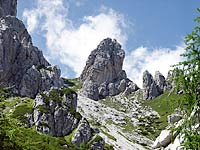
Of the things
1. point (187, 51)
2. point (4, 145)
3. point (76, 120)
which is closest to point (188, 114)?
point (187, 51)

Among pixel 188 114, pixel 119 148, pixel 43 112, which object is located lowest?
pixel 188 114

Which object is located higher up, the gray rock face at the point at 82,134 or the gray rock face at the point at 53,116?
the gray rock face at the point at 53,116

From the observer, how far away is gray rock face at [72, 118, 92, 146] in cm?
13112

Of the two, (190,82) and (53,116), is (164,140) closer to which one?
(190,82)

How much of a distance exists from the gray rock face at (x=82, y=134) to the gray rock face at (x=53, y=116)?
192 inches

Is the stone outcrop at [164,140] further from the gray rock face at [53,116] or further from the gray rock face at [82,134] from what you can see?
the gray rock face at [53,116]

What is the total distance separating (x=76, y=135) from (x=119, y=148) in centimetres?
3351

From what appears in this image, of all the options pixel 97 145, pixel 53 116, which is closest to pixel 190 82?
pixel 97 145

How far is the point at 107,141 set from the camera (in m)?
164

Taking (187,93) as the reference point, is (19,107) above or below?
above

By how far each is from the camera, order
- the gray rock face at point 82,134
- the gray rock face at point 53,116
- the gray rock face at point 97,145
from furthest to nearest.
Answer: the gray rock face at point 53,116
the gray rock face at point 82,134
the gray rock face at point 97,145

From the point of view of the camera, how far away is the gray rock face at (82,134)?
131125 millimetres

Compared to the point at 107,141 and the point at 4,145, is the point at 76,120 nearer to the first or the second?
the point at 107,141

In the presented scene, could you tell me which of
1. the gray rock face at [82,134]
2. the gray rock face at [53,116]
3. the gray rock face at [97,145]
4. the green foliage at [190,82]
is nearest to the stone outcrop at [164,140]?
the green foliage at [190,82]
